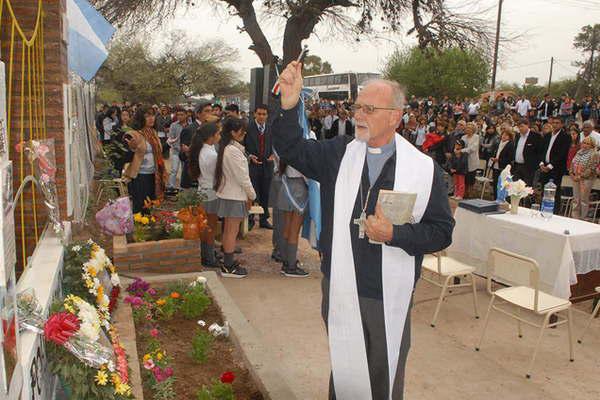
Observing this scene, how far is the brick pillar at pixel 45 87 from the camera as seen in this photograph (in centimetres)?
387

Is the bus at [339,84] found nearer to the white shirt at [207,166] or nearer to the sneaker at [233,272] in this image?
the white shirt at [207,166]

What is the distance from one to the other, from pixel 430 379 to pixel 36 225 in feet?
10.3

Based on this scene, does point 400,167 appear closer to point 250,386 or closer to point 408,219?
point 408,219

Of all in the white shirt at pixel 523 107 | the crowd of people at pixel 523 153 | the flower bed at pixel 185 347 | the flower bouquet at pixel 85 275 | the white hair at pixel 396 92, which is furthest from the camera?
the white shirt at pixel 523 107

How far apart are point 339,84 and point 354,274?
115ft

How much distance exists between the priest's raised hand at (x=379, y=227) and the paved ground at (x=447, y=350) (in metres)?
1.60

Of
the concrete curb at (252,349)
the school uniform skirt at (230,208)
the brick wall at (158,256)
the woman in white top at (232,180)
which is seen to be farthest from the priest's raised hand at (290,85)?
the brick wall at (158,256)

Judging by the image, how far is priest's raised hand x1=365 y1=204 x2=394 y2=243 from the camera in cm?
250

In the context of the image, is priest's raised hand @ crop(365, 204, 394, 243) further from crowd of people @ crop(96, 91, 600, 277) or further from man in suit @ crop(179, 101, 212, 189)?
man in suit @ crop(179, 101, 212, 189)

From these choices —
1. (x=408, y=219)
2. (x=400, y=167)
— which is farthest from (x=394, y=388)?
(x=400, y=167)

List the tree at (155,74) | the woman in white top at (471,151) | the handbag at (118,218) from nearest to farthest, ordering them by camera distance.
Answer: the handbag at (118,218), the woman in white top at (471,151), the tree at (155,74)

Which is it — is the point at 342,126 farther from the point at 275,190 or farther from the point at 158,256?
the point at 158,256

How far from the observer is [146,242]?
232 inches

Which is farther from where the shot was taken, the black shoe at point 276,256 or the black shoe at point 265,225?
the black shoe at point 265,225
